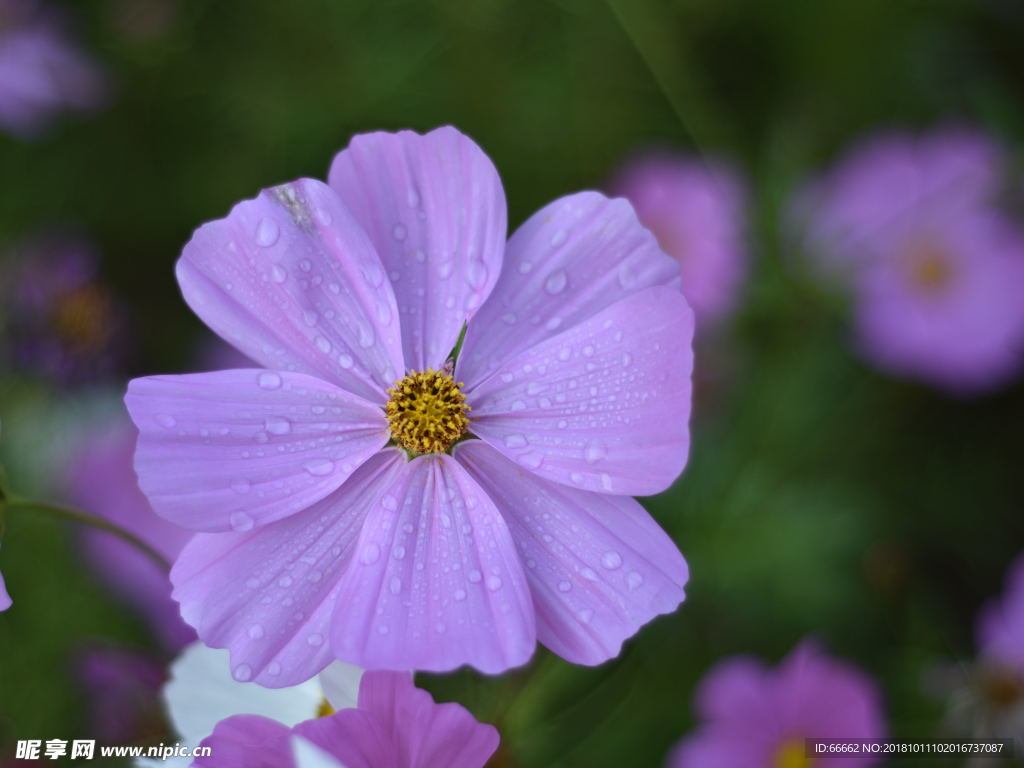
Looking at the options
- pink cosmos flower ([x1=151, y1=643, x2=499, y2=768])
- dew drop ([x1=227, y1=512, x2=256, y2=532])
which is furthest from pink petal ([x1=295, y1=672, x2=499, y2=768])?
dew drop ([x1=227, y1=512, x2=256, y2=532])

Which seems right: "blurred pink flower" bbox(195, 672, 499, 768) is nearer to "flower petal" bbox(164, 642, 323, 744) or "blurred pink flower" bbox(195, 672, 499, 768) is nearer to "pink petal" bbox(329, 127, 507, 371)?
"flower petal" bbox(164, 642, 323, 744)

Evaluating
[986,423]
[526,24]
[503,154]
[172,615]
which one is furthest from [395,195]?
[986,423]

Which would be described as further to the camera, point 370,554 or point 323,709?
point 323,709

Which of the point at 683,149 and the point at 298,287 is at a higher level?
the point at 683,149

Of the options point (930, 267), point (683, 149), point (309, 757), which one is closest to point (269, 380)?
point (309, 757)

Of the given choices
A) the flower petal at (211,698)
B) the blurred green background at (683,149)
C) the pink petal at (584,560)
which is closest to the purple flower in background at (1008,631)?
the blurred green background at (683,149)

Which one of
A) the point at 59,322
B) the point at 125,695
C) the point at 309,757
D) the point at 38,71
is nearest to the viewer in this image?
the point at 309,757

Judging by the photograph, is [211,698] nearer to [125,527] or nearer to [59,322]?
[125,527]

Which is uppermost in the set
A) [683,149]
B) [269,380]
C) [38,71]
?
[38,71]
